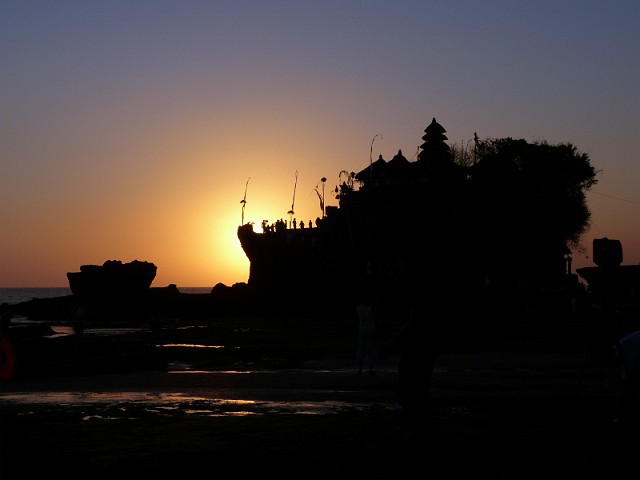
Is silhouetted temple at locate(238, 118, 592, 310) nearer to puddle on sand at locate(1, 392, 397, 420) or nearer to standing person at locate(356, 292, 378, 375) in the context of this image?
standing person at locate(356, 292, 378, 375)

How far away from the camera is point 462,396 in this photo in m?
15.6

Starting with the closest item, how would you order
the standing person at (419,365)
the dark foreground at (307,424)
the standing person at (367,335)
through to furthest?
the dark foreground at (307,424)
the standing person at (419,365)
the standing person at (367,335)

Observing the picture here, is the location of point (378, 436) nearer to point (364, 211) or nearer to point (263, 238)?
point (364, 211)

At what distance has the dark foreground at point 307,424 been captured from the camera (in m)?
8.98

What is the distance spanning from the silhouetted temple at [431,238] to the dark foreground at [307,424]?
44489mm

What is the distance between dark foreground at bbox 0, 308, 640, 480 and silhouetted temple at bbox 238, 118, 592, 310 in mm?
44489

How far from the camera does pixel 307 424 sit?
1196cm

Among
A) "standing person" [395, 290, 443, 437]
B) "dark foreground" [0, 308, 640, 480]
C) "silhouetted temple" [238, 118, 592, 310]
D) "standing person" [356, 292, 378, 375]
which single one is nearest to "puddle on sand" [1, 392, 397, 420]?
"dark foreground" [0, 308, 640, 480]

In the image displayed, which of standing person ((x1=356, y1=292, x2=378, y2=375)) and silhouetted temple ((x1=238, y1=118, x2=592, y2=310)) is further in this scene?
silhouetted temple ((x1=238, y1=118, x2=592, y2=310))

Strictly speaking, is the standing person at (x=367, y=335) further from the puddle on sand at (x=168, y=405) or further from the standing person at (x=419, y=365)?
the standing person at (x=419, y=365)

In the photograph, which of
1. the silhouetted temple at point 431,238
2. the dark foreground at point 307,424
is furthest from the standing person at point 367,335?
the silhouetted temple at point 431,238

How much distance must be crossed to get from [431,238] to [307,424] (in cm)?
5772

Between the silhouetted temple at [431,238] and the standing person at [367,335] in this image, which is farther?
the silhouetted temple at [431,238]

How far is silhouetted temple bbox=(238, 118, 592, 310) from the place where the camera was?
68.0m
